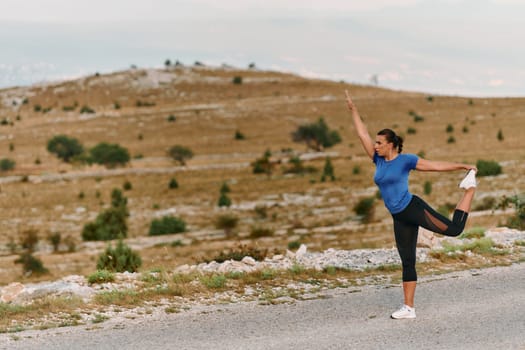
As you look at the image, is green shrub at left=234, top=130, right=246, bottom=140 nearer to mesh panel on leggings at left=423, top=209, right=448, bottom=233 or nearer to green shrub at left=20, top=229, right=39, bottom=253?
green shrub at left=20, top=229, right=39, bottom=253

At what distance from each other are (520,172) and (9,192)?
125ft

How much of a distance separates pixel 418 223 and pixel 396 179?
665mm

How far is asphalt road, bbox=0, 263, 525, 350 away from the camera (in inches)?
304

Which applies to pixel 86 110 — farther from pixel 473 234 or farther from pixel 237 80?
pixel 473 234

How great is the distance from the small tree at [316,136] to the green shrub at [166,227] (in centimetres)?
3307

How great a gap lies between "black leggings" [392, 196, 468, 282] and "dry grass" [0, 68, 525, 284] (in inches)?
335

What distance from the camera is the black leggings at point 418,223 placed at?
826 cm

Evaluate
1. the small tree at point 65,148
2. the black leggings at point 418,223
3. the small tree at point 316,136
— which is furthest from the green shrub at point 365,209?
the small tree at point 65,148

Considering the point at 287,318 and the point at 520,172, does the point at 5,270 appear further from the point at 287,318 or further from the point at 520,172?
the point at 520,172

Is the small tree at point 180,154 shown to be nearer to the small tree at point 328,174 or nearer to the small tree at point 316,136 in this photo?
the small tree at point 316,136

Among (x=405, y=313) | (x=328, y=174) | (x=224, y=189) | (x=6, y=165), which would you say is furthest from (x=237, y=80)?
(x=405, y=313)

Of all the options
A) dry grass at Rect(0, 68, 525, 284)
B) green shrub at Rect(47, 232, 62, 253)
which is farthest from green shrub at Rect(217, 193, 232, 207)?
green shrub at Rect(47, 232, 62, 253)

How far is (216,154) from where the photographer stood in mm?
69875

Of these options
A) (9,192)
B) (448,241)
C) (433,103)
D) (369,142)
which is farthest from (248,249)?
(433,103)
